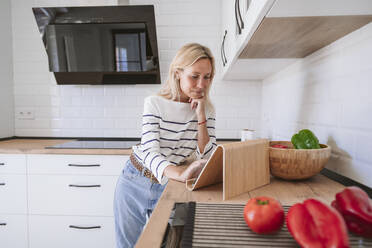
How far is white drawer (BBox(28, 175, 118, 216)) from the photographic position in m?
1.72

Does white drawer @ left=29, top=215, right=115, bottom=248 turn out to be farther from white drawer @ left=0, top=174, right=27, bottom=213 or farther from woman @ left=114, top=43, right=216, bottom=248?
woman @ left=114, top=43, right=216, bottom=248

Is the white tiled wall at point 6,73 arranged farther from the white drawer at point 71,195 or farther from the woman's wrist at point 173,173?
the woman's wrist at point 173,173

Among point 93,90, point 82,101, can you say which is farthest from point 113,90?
point 82,101

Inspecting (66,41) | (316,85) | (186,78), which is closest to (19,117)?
(66,41)

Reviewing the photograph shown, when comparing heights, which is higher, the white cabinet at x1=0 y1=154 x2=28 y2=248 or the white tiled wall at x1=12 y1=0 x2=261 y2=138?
the white tiled wall at x1=12 y1=0 x2=261 y2=138

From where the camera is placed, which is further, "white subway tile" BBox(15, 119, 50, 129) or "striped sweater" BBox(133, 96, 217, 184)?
"white subway tile" BBox(15, 119, 50, 129)

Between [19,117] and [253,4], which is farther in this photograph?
[19,117]

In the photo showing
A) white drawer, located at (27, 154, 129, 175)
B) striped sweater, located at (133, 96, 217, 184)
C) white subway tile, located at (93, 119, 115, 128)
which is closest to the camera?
striped sweater, located at (133, 96, 217, 184)

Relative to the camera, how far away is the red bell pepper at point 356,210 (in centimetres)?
46

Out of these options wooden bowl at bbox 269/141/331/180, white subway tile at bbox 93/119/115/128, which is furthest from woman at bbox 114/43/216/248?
white subway tile at bbox 93/119/115/128

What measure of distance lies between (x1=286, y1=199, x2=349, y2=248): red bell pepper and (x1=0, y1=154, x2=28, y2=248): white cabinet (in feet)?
6.07

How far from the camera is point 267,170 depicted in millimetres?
850

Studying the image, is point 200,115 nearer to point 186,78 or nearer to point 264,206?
point 186,78

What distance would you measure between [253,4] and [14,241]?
2.12m
